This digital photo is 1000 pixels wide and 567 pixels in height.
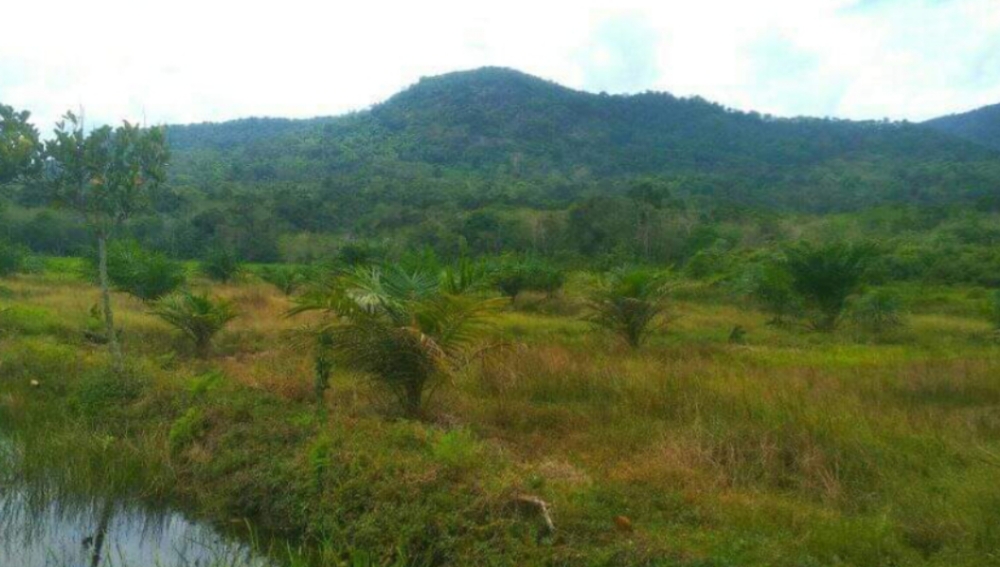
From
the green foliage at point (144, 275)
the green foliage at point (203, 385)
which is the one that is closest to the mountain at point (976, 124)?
the green foliage at point (144, 275)

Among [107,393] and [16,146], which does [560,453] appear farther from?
[16,146]

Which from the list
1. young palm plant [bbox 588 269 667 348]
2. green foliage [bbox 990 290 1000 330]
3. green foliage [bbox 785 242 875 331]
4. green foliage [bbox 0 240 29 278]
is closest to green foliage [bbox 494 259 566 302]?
green foliage [bbox 785 242 875 331]

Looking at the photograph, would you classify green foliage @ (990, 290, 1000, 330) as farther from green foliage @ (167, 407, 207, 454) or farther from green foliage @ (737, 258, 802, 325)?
green foliage @ (167, 407, 207, 454)

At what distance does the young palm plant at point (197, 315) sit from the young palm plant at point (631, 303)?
635 cm

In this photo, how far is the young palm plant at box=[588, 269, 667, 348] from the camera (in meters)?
14.0

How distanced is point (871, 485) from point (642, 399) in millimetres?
2861

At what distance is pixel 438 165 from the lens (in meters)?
82.0

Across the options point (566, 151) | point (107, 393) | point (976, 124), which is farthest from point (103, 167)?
point (976, 124)

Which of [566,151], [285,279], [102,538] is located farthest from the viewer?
[566,151]

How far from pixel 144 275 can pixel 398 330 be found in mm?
12802

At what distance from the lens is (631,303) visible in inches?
549

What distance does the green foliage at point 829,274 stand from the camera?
59.7 ft

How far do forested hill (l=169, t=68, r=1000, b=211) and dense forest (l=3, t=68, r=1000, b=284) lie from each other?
0.32m

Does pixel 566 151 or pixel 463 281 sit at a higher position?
pixel 566 151
